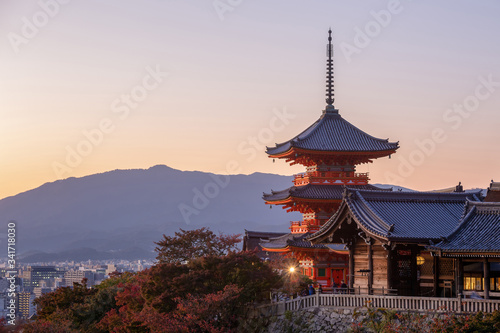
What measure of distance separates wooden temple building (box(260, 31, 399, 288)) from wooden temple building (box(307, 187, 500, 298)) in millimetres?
12066

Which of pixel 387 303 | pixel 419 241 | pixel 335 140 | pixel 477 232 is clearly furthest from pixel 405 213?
pixel 335 140

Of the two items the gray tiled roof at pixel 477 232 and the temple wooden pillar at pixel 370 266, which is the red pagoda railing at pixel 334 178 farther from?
the gray tiled roof at pixel 477 232

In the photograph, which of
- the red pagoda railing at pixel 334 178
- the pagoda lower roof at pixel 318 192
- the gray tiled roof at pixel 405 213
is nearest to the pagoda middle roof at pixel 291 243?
the pagoda lower roof at pixel 318 192

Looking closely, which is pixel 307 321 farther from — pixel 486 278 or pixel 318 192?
pixel 318 192

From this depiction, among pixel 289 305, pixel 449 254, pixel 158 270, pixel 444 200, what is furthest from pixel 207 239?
pixel 449 254

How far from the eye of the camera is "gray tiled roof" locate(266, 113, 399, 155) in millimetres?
59094

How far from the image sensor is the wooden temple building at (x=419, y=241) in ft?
121

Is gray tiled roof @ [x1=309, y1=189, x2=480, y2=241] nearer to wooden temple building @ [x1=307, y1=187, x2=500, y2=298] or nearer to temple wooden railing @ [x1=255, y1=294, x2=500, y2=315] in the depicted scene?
wooden temple building @ [x1=307, y1=187, x2=500, y2=298]

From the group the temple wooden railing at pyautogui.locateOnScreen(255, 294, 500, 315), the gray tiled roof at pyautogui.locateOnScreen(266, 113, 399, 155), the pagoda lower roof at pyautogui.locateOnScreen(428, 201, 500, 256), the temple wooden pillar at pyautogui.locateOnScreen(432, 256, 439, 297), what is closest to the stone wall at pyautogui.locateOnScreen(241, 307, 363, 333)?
the temple wooden railing at pyautogui.locateOnScreen(255, 294, 500, 315)

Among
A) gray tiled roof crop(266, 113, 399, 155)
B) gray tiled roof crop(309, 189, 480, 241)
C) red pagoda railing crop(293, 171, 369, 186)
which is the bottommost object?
gray tiled roof crop(309, 189, 480, 241)

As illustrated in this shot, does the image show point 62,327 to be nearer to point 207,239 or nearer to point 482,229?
point 207,239

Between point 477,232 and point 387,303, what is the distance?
5214mm

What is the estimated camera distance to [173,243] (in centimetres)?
4978

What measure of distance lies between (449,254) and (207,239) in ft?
58.9
